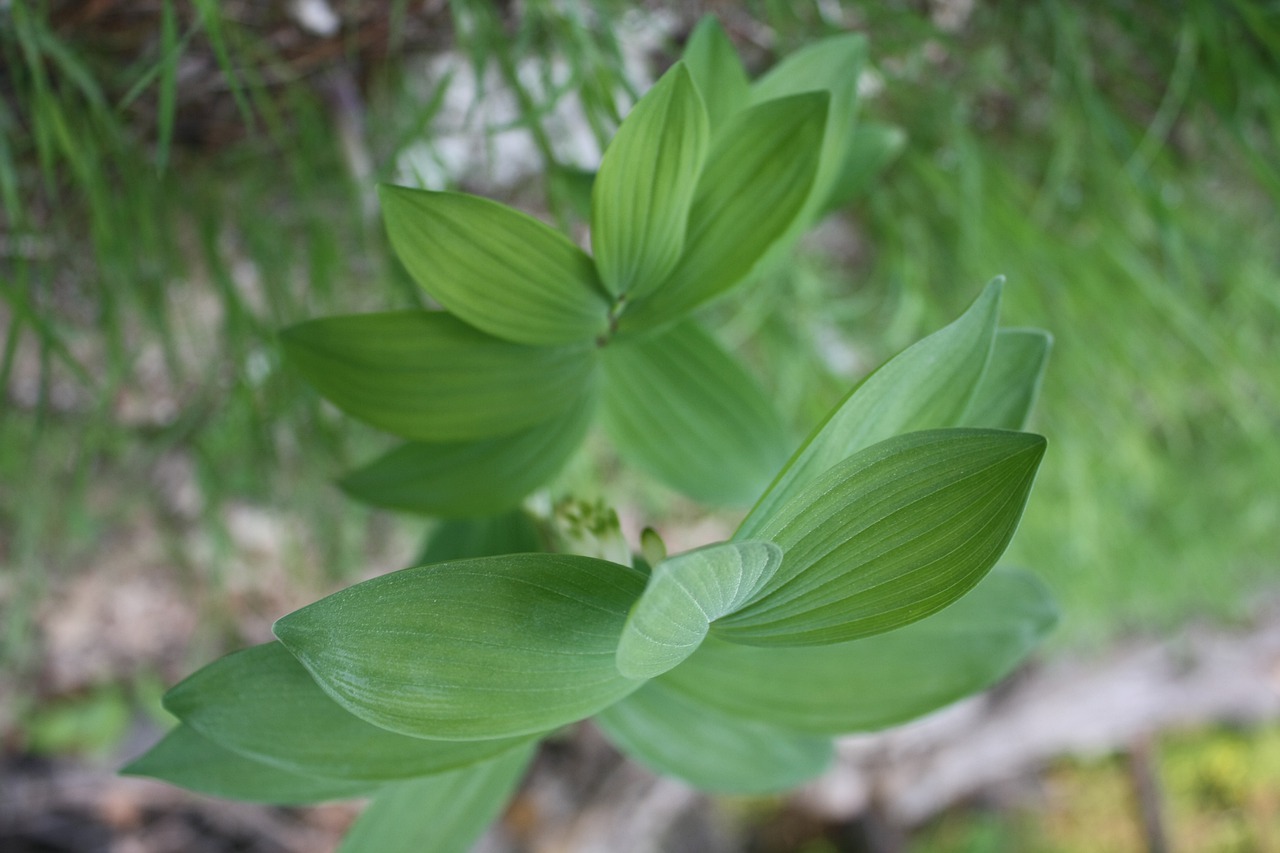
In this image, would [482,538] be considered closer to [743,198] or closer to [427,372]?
[427,372]

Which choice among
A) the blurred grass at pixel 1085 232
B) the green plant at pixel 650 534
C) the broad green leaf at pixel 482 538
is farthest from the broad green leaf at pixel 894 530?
the blurred grass at pixel 1085 232

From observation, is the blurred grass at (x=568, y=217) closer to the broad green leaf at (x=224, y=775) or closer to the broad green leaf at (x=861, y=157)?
the broad green leaf at (x=861, y=157)

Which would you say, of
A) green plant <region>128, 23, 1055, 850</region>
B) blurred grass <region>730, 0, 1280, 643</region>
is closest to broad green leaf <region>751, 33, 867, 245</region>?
green plant <region>128, 23, 1055, 850</region>

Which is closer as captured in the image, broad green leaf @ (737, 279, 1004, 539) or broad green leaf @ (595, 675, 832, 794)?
broad green leaf @ (737, 279, 1004, 539)

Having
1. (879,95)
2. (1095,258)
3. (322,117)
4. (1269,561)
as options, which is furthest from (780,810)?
(322,117)

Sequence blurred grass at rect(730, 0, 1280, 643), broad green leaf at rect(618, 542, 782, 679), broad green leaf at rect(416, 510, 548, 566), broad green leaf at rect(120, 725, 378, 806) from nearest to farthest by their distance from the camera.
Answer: broad green leaf at rect(618, 542, 782, 679) → broad green leaf at rect(120, 725, 378, 806) → broad green leaf at rect(416, 510, 548, 566) → blurred grass at rect(730, 0, 1280, 643)

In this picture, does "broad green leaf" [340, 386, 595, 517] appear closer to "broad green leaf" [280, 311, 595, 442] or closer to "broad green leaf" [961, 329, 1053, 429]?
"broad green leaf" [280, 311, 595, 442]

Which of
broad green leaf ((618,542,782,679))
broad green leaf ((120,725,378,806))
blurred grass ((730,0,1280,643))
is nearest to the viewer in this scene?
broad green leaf ((618,542,782,679))

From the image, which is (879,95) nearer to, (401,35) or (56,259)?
(401,35)
